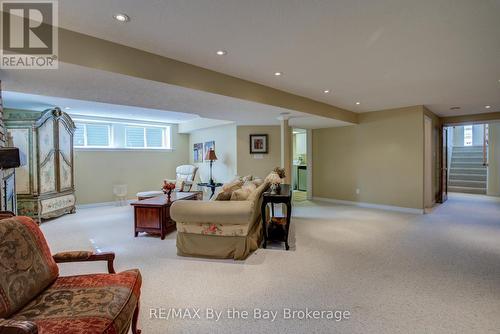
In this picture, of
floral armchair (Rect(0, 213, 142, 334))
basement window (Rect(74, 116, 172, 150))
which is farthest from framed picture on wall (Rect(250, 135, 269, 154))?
floral armchair (Rect(0, 213, 142, 334))

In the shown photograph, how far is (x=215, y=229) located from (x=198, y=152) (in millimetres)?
5083

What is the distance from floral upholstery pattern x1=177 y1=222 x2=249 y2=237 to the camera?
9.91 ft

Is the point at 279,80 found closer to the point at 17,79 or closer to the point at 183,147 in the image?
the point at 17,79

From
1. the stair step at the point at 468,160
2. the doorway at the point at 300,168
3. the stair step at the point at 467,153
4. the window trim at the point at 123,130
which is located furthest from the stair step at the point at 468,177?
the window trim at the point at 123,130

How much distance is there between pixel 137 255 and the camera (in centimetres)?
320

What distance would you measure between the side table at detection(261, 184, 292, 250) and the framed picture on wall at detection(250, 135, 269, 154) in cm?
245

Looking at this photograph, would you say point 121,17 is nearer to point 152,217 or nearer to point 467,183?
point 152,217

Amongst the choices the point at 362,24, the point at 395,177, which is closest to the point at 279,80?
the point at 362,24

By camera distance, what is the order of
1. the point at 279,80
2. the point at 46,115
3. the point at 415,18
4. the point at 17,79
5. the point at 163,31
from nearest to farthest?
the point at 415,18 < the point at 163,31 < the point at 17,79 < the point at 279,80 < the point at 46,115

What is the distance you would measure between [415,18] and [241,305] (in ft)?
9.08

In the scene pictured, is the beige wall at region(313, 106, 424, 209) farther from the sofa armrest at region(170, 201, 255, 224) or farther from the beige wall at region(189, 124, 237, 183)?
the sofa armrest at region(170, 201, 255, 224)

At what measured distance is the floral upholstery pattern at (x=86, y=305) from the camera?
1.19m

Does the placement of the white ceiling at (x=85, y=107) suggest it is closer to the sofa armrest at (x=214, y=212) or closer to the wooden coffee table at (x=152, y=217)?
the wooden coffee table at (x=152, y=217)

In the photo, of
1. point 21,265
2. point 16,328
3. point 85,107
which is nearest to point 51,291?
point 21,265
